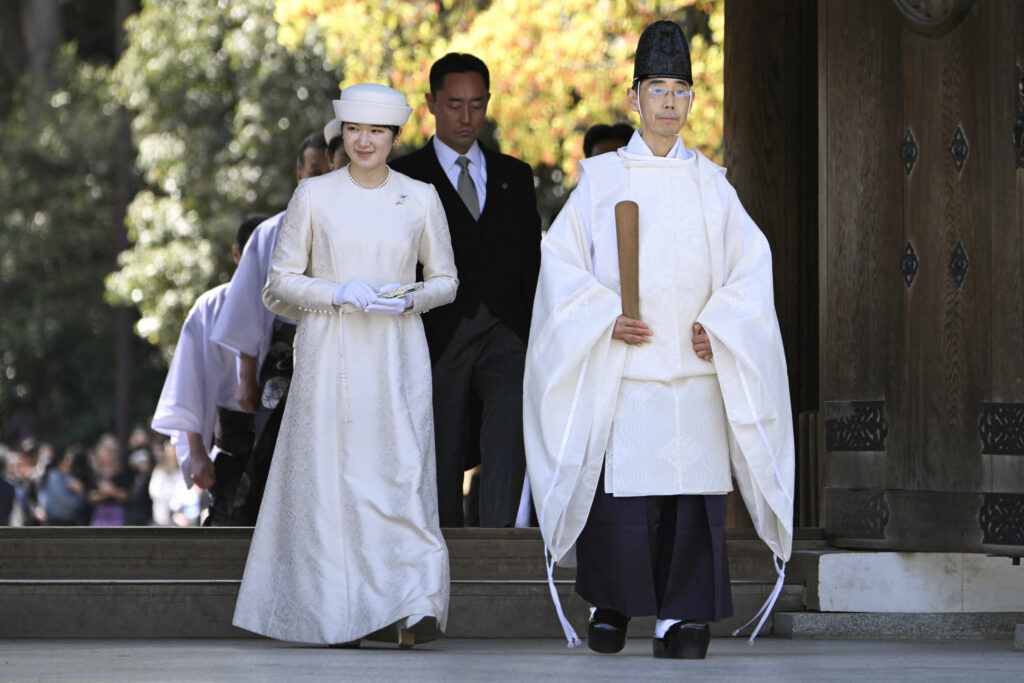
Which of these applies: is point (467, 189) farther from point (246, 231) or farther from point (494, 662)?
point (494, 662)

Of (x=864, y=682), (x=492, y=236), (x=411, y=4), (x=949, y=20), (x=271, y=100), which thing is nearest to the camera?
(x=864, y=682)

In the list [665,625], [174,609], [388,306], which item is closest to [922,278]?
[665,625]

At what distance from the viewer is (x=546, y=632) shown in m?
7.11

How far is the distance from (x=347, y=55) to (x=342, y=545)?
1241cm

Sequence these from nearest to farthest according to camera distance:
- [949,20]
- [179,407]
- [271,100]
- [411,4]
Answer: [949,20], [179,407], [411,4], [271,100]

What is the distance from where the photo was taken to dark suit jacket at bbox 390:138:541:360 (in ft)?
24.5

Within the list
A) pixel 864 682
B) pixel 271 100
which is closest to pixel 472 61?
pixel 864 682

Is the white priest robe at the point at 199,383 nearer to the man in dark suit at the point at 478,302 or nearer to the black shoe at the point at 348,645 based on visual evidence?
the man in dark suit at the point at 478,302

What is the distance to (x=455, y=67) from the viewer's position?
758cm

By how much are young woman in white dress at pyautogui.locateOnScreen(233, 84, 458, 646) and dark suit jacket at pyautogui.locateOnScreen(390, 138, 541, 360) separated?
69 cm

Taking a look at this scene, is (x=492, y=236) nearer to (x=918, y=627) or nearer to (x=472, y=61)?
(x=472, y=61)

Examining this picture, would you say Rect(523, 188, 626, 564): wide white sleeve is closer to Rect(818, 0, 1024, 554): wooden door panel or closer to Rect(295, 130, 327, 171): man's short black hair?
Rect(818, 0, 1024, 554): wooden door panel

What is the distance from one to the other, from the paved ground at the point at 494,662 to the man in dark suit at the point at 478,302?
2.44ft

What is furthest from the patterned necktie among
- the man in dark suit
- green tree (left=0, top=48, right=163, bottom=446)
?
green tree (left=0, top=48, right=163, bottom=446)
